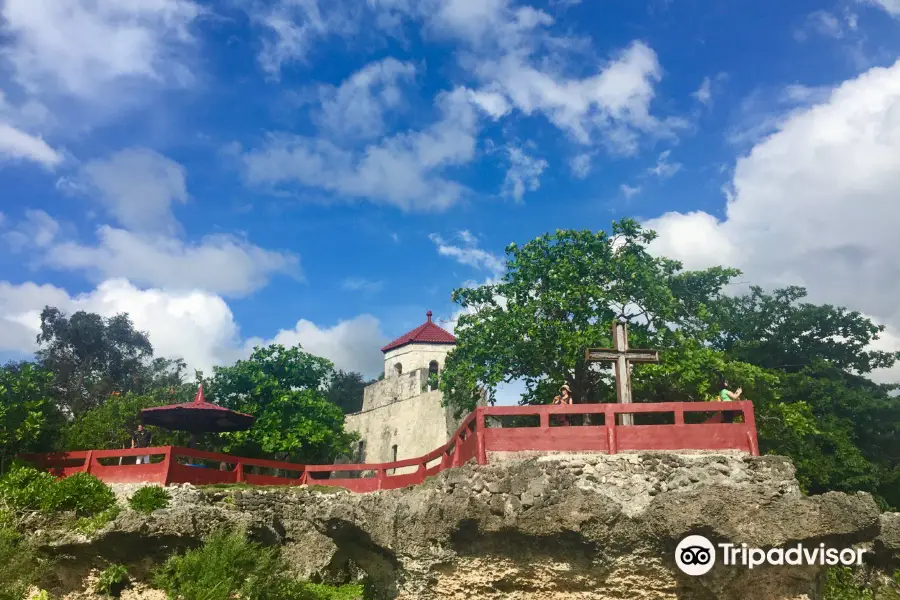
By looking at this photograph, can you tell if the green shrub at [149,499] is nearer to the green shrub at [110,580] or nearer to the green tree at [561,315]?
the green shrub at [110,580]

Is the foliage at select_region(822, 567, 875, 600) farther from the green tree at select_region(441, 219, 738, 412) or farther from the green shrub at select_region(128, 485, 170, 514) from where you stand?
the green shrub at select_region(128, 485, 170, 514)

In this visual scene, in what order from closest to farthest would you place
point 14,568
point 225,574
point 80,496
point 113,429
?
point 14,568, point 225,574, point 80,496, point 113,429

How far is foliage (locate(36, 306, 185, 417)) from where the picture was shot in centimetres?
3108

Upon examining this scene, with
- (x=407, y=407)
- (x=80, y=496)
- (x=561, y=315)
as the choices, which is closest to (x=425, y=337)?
(x=407, y=407)

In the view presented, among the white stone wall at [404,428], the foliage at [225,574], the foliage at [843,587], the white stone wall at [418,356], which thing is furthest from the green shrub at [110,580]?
the white stone wall at [418,356]

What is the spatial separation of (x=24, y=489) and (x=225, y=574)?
5285 mm

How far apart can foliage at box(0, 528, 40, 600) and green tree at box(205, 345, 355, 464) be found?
10608mm

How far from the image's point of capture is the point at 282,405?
2488 centimetres

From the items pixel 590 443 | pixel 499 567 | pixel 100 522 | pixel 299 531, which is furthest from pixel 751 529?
pixel 100 522

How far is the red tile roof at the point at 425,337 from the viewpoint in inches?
1252

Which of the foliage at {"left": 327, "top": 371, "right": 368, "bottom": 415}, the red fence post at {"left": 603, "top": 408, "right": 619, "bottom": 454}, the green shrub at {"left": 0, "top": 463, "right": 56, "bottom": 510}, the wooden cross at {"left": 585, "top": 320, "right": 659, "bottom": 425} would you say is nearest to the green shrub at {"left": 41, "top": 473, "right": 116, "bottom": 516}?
the green shrub at {"left": 0, "top": 463, "right": 56, "bottom": 510}

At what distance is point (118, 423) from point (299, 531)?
926cm

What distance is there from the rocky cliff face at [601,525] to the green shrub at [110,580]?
19.4 feet

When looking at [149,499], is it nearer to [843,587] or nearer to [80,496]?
[80,496]
